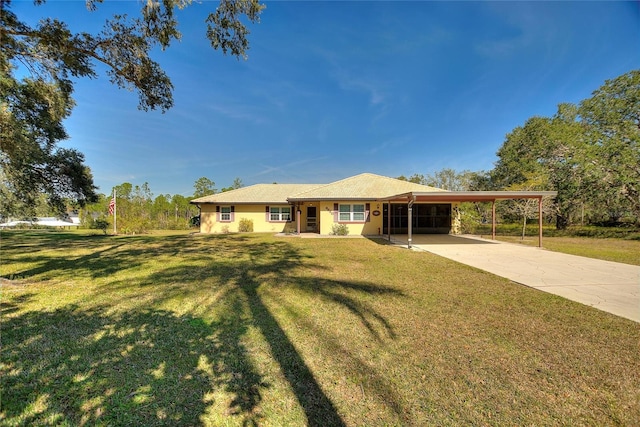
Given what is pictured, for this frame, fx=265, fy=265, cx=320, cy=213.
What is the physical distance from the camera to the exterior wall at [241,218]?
21.3 meters

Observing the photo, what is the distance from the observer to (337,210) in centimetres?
1819

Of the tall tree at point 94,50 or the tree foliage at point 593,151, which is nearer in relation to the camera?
the tall tree at point 94,50

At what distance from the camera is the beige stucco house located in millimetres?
18078

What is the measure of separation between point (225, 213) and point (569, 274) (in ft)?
66.6

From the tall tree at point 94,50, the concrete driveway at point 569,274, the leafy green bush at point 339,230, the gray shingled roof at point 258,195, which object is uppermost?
the tall tree at point 94,50

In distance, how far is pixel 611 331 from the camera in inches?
153

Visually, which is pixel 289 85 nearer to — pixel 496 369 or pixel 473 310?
pixel 473 310

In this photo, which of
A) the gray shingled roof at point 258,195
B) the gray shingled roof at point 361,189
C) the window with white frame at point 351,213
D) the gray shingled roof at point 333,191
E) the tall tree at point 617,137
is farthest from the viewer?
the gray shingled roof at point 258,195

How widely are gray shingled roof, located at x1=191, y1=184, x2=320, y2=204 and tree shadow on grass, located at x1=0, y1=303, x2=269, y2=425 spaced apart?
17138 mm

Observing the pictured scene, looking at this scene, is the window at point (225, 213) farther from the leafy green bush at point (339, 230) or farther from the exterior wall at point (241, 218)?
the leafy green bush at point (339, 230)

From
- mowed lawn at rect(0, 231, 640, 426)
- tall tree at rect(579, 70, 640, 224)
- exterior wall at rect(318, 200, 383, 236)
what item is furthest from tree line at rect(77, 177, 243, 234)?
tall tree at rect(579, 70, 640, 224)

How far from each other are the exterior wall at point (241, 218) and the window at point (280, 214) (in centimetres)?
26

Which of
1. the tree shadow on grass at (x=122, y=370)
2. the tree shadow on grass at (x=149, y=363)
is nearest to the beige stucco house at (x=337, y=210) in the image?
the tree shadow on grass at (x=149, y=363)

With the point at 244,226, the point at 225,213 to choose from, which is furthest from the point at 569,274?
the point at 225,213
